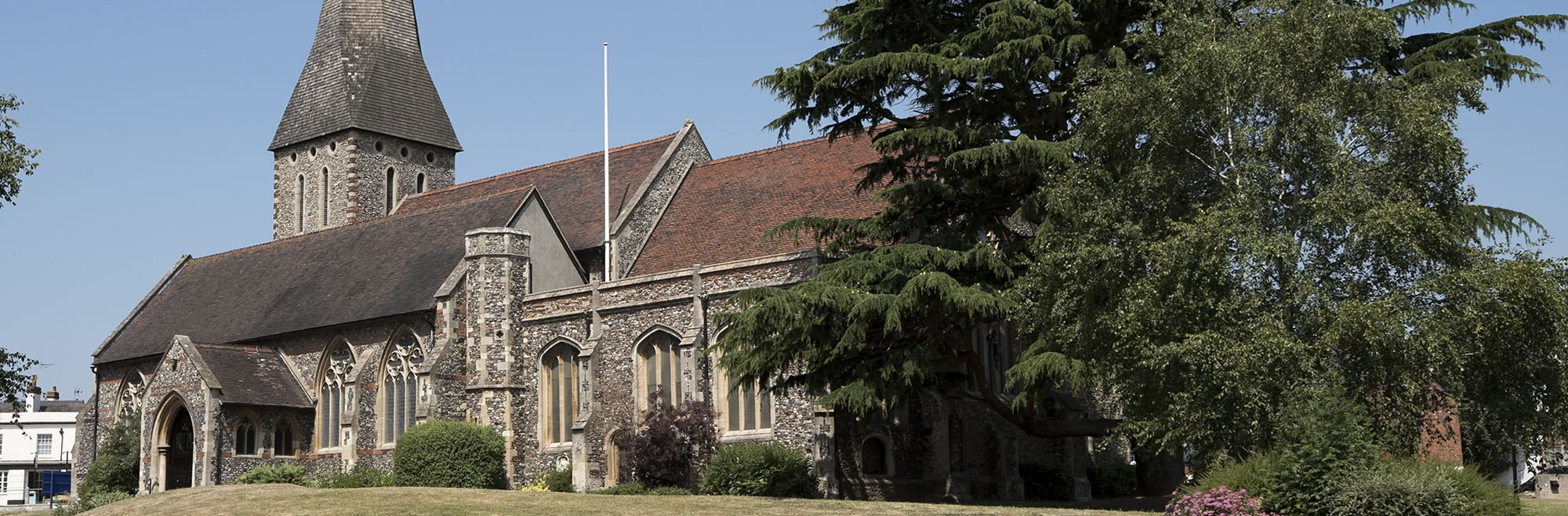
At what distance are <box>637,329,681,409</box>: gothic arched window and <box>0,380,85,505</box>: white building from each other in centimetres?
5506

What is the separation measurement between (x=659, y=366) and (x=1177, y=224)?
49.3 ft

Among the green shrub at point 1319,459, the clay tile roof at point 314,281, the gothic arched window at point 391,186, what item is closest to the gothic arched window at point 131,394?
the clay tile roof at point 314,281

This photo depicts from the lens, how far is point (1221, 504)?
707 inches

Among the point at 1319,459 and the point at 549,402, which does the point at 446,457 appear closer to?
the point at 549,402

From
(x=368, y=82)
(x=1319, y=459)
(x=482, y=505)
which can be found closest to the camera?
(x=1319, y=459)

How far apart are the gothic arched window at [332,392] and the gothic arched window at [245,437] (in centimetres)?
170

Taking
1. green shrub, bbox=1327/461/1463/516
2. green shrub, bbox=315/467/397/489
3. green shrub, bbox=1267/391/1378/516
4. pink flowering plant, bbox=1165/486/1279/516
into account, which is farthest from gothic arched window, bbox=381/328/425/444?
green shrub, bbox=1327/461/1463/516

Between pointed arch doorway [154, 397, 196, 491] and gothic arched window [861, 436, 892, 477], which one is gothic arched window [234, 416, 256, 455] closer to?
pointed arch doorway [154, 397, 196, 491]

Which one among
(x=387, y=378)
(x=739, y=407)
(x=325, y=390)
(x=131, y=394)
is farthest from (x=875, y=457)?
(x=131, y=394)

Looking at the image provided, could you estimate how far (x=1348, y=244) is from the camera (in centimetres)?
2031

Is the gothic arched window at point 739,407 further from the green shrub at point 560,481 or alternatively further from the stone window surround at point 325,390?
the stone window surround at point 325,390

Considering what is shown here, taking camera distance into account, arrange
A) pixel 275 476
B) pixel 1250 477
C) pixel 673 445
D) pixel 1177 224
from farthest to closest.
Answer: pixel 275 476, pixel 673 445, pixel 1177 224, pixel 1250 477

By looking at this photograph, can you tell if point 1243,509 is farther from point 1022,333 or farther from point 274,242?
point 274,242

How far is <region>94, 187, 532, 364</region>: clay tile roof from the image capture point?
37719 mm
